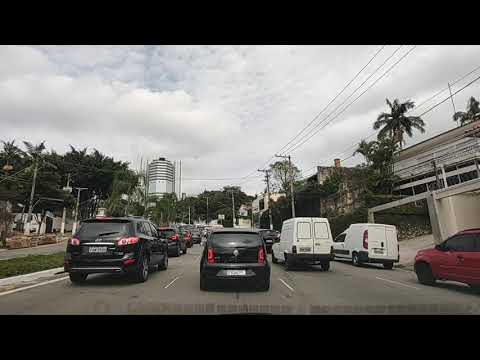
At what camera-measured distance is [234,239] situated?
30.6 feet

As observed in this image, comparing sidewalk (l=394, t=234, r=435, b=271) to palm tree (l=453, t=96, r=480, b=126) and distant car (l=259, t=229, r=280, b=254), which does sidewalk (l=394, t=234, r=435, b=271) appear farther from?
palm tree (l=453, t=96, r=480, b=126)

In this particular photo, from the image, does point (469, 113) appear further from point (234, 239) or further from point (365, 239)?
point (234, 239)

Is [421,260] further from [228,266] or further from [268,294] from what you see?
[228,266]

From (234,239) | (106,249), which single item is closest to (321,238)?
(234,239)

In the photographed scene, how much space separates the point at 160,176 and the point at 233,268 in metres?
53.4

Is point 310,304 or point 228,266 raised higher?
point 228,266

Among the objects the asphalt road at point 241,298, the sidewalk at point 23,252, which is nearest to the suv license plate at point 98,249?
the asphalt road at point 241,298

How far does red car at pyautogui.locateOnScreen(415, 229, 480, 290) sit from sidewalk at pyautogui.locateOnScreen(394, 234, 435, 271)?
5572 millimetres

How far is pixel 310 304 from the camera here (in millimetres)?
7270

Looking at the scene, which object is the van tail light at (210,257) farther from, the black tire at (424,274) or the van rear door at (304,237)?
the black tire at (424,274)
